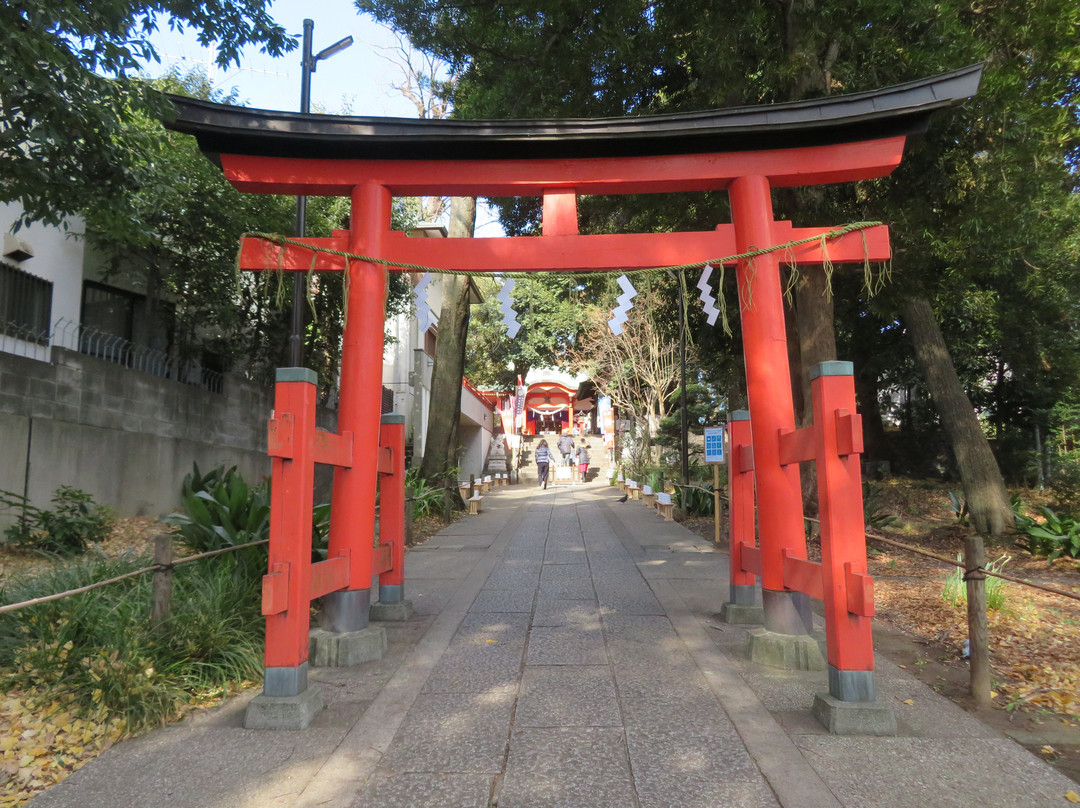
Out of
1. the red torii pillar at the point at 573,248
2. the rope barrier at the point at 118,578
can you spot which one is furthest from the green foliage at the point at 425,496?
the red torii pillar at the point at 573,248

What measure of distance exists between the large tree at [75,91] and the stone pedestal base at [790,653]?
6.49 meters

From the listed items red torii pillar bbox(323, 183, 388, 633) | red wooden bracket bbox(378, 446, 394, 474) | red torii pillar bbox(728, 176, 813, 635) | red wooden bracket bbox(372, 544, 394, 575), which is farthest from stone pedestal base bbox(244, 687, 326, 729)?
red torii pillar bbox(728, 176, 813, 635)

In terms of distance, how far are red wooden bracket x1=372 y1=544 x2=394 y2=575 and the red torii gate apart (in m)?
0.50

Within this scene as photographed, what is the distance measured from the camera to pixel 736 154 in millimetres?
5738

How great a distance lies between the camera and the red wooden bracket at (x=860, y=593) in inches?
154

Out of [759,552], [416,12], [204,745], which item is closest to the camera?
[204,745]

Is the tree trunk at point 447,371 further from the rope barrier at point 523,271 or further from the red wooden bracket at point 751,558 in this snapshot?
the red wooden bracket at point 751,558

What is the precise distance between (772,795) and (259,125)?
5.50 metres

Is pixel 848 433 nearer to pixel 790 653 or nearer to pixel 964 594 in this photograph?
pixel 790 653

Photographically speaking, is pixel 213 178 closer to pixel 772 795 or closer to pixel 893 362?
pixel 772 795

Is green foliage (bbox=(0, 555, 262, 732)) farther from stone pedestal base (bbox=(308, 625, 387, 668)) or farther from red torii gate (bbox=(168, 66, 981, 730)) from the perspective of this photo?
red torii gate (bbox=(168, 66, 981, 730))

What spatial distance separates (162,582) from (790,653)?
4338mm

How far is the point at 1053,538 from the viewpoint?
30.7ft

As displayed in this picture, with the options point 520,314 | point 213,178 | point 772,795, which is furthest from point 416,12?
point 520,314
